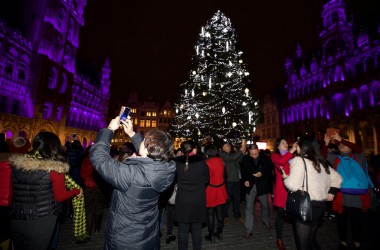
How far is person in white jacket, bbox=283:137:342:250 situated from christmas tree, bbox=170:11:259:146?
1262cm

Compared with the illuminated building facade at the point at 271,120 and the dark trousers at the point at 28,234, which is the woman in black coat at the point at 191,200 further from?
the illuminated building facade at the point at 271,120

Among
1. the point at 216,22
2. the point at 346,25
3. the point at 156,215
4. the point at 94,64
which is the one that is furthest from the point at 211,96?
the point at 94,64

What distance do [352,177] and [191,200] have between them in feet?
11.3

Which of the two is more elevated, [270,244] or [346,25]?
[346,25]

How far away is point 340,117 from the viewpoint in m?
32.1

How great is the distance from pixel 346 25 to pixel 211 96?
30.4 meters

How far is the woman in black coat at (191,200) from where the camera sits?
460 cm

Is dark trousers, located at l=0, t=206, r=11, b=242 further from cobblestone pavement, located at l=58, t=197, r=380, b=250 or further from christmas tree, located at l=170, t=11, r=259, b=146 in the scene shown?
christmas tree, located at l=170, t=11, r=259, b=146

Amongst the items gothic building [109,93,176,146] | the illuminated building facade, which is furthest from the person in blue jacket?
gothic building [109,93,176,146]

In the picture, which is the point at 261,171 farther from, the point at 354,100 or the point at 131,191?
the point at 354,100

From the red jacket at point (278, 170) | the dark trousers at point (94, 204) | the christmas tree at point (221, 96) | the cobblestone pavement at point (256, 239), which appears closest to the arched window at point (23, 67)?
the christmas tree at point (221, 96)

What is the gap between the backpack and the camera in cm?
468

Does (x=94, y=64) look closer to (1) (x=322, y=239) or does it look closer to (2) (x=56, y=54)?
(2) (x=56, y=54)

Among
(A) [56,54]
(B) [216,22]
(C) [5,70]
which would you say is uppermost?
(A) [56,54]
